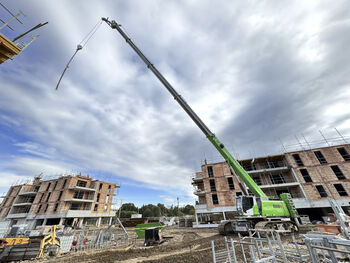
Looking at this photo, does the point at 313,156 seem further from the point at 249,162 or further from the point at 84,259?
the point at 84,259

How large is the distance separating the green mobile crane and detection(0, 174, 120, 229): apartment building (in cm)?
3666

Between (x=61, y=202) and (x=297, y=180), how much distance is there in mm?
49871

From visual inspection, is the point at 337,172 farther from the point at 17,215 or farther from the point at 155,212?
the point at 17,215

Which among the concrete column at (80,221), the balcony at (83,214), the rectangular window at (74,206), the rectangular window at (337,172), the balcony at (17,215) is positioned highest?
the rectangular window at (337,172)

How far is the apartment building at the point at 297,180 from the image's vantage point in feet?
82.6

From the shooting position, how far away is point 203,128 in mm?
13688

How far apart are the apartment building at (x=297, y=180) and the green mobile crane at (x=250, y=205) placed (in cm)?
1424

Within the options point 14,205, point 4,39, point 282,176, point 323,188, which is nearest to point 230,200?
point 282,176

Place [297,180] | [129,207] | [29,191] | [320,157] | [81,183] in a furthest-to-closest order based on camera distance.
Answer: [129,207] < [29,191] < [81,183] < [320,157] < [297,180]

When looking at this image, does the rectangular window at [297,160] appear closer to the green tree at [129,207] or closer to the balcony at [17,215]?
the balcony at [17,215]

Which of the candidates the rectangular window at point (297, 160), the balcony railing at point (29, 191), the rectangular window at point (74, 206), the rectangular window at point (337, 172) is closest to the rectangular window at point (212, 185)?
the rectangular window at point (297, 160)

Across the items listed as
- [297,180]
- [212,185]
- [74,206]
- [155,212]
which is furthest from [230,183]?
[155,212]

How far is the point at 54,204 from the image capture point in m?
35.6

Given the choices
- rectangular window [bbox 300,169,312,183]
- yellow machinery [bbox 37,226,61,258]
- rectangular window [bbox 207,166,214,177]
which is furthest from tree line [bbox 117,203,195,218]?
yellow machinery [bbox 37,226,61,258]
